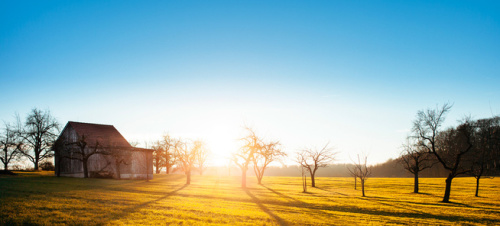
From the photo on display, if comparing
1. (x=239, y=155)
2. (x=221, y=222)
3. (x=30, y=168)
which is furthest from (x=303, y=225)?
(x=30, y=168)

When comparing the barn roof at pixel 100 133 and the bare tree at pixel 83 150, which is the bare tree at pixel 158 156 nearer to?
the barn roof at pixel 100 133

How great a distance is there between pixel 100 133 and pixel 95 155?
6.22m

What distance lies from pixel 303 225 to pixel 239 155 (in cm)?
2967

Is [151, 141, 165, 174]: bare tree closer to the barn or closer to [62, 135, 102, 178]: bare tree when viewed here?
the barn

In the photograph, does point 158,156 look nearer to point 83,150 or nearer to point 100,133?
point 100,133

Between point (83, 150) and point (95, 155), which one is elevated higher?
point (83, 150)

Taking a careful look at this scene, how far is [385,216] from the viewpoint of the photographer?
2108cm

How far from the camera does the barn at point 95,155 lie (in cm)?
4880

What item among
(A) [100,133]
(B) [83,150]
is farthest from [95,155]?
(A) [100,133]

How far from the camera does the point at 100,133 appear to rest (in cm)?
5491

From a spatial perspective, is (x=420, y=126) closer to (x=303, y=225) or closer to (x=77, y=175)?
(x=303, y=225)

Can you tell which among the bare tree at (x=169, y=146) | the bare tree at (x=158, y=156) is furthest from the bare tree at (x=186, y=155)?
the bare tree at (x=158, y=156)

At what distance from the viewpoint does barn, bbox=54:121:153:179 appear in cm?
4880

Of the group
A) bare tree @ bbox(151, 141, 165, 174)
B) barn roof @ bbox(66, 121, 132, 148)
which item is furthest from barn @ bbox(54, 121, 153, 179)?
bare tree @ bbox(151, 141, 165, 174)
